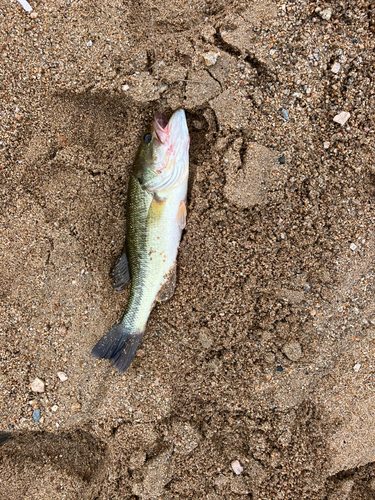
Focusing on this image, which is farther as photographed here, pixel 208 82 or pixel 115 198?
pixel 115 198

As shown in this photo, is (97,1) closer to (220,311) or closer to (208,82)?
(208,82)

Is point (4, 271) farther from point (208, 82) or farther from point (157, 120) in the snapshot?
point (208, 82)

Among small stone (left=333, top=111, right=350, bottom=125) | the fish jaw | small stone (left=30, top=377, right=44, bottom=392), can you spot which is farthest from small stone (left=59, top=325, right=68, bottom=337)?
small stone (left=333, top=111, right=350, bottom=125)

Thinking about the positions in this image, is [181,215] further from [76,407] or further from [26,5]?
[26,5]

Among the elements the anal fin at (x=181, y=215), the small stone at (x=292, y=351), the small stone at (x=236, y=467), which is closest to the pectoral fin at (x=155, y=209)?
the anal fin at (x=181, y=215)

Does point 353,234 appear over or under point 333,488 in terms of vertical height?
over

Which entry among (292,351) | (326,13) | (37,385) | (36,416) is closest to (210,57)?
(326,13)

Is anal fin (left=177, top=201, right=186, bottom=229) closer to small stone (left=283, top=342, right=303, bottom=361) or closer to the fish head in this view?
the fish head

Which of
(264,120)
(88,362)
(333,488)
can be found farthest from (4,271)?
(333,488)

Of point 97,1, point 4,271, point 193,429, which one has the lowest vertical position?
point 193,429
